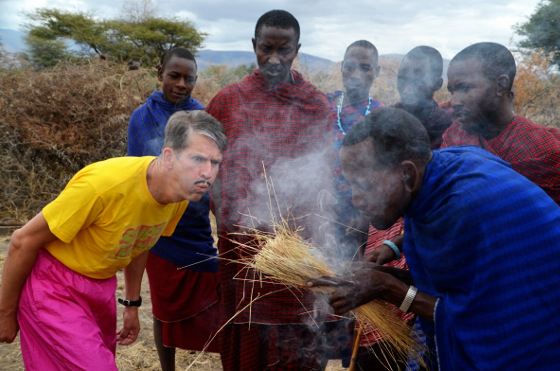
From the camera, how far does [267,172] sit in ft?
9.91

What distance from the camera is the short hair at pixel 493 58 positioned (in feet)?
8.92

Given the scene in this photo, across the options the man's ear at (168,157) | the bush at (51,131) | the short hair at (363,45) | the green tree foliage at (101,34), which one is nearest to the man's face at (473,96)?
the short hair at (363,45)

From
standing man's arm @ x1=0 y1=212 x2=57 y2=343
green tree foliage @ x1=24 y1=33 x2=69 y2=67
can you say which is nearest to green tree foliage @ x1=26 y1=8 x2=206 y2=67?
green tree foliage @ x1=24 y1=33 x2=69 y2=67

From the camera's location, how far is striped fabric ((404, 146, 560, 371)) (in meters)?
1.75

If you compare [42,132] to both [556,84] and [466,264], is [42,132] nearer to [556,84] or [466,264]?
[466,264]

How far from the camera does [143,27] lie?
20875mm

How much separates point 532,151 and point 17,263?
2.68m

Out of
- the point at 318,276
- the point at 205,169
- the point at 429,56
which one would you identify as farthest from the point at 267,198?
the point at 429,56

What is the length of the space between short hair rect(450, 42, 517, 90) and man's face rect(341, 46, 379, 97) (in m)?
1.11

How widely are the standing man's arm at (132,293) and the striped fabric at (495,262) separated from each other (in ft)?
5.78

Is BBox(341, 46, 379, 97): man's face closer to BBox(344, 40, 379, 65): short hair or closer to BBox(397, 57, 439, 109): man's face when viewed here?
BBox(344, 40, 379, 65): short hair

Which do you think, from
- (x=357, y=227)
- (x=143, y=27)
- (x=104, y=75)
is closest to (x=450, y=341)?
(x=357, y=227)

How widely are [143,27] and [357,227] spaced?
66.9 feet

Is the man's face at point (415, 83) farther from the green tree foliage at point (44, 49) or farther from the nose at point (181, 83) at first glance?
the green tree foliage at point (44, 49)
